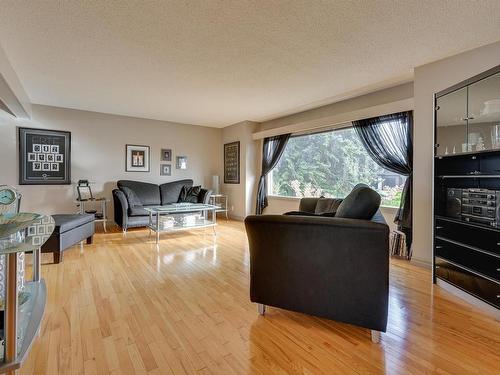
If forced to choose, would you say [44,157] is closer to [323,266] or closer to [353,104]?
[323,266]

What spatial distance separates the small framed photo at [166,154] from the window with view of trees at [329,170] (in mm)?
2477

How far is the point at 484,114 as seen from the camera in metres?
2.23

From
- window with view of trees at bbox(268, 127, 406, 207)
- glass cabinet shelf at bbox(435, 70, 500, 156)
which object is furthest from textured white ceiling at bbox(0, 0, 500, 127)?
window with view of trees at bbox(268, 127, 406, 207)

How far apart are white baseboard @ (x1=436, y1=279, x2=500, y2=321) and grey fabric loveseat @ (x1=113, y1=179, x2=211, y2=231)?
13.6ft

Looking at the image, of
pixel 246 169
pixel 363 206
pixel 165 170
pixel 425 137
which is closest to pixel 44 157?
pixel 165 170

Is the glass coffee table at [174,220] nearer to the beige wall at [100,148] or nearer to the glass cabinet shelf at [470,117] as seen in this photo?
the beige wall at [100,148]

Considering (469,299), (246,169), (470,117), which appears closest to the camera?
(469,299)

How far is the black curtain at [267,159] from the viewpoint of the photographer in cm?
561

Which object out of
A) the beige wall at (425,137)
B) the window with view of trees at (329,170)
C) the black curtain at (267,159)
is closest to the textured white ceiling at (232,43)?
the beige wall at (425,137)

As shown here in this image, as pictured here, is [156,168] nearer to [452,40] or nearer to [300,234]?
[300,234]

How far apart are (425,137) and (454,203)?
880 mm

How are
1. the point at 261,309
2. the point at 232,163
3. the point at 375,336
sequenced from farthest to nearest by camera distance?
the point at 232,163 < the point at 261,309 < the point at 375,336

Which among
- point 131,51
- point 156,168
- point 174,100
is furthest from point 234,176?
point 131,51

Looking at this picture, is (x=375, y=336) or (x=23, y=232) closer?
(x=23, y=232)
